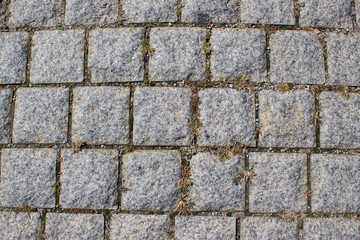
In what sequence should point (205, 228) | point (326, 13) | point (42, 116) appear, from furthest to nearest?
point (326, 13), point (42, 116), point (205, 228)

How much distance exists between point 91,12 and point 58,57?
17.2 inches

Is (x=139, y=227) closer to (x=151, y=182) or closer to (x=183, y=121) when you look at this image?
(x=151, y=182)

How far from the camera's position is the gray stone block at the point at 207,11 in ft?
8.15

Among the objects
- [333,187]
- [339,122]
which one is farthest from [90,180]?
[339,122]

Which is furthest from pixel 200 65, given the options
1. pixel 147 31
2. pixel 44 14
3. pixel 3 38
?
pixel 3 38

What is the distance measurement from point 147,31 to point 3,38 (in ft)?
3.73

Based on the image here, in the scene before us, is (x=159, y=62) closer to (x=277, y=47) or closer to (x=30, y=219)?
(x=277, y=47)

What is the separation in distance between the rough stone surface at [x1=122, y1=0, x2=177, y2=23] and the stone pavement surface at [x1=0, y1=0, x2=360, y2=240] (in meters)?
0.01

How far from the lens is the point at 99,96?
2391 millimetres

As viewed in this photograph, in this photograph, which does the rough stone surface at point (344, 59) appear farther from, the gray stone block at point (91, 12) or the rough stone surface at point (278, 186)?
the gray stone block at point (91, 12)

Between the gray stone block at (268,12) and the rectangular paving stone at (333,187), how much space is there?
1106 millimetres

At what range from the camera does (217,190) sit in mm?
2307

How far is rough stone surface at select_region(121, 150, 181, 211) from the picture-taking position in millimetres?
2312

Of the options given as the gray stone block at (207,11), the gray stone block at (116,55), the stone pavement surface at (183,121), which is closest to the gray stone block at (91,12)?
the stone pavement surface at (183,121)
